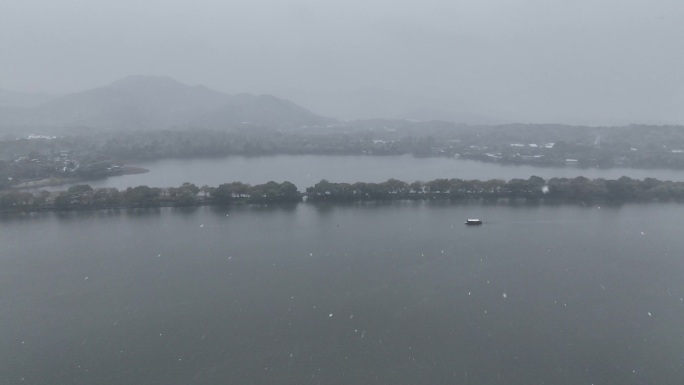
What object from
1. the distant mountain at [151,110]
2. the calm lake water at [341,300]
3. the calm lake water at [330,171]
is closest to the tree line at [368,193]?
the calm lake water at [341,300]

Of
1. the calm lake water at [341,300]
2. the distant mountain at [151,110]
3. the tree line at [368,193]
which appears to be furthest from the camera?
the distant mountain at [151,110]

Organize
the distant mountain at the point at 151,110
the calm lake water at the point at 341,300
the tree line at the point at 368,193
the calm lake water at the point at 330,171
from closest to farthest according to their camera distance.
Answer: the calm lake water at the point at 341,300
the tree line at the point at 368,193
the calm lake water at the point at 330,171
the distant mountain at the point at 151,110

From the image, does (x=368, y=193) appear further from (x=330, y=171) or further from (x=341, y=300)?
(x=341, y=300)

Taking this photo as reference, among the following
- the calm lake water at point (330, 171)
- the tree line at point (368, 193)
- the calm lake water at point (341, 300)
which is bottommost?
the calm lake water at point (341, 300)

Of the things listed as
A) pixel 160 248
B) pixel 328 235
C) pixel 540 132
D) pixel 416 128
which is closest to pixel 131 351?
pixel 160 248

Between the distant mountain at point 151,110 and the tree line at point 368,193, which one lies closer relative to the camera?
the tree line at point 368,193

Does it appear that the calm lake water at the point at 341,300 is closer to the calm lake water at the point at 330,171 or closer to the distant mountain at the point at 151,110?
the calm lake water at the point at 330,171

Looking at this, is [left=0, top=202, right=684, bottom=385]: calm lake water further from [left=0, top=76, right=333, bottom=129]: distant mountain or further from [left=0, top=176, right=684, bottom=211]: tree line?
[left=0, top=76, right=333, bottom=129]: distant mountain

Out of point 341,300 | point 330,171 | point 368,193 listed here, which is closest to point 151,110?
point 330,171
